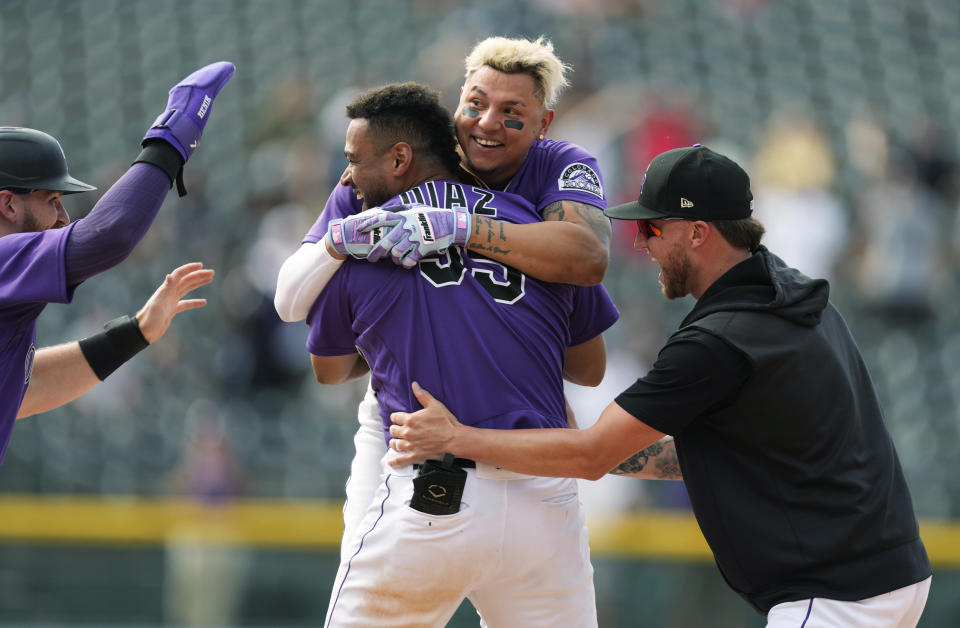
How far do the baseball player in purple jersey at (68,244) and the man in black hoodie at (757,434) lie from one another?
40.5 inches

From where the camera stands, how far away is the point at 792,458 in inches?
128

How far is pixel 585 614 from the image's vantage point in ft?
12.1

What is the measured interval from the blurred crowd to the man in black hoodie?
4601 millimetres

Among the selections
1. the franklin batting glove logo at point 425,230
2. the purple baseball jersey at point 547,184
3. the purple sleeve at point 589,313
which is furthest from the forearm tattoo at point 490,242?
the purple sleeve at point 589,313

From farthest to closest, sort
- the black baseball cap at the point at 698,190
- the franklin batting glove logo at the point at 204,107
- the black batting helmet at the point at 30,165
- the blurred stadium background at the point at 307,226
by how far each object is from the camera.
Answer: the blurred stadium background at the point at 307,226, the franklin batting glove logo at the point at 204,107, the black batting helmet at the point at 30,165, the black baseball cap at the point at 698,190

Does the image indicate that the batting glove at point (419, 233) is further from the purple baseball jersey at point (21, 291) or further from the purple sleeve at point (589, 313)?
the purple baseball jersey at point (21, 291)

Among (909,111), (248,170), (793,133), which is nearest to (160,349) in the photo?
(248,170)

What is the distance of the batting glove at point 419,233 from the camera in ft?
11.2

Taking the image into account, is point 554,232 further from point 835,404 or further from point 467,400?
point 835,404

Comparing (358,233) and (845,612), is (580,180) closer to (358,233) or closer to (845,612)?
(358,233)

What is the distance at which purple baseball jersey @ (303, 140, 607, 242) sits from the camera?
376 centimetres

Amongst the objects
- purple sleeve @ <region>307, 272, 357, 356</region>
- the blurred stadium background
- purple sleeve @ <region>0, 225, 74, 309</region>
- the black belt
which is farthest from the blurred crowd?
purple sleeve @ <region>0, 225, 74, 309</region>

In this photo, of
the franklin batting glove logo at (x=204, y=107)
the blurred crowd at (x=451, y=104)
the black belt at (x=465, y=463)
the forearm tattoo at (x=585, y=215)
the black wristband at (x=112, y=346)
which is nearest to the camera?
the black belt at (x=465, y=463)

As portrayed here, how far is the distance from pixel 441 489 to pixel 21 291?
1330 mm
